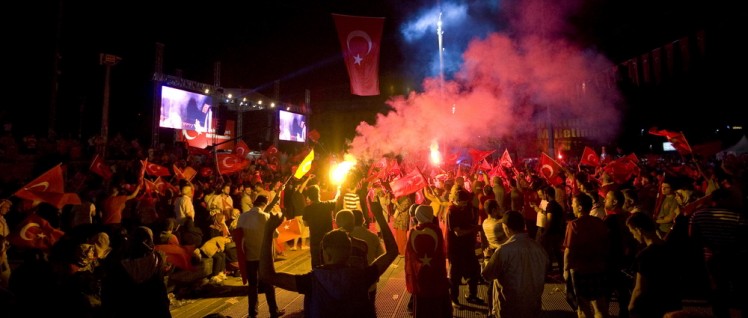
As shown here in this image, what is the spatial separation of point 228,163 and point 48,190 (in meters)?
6.25

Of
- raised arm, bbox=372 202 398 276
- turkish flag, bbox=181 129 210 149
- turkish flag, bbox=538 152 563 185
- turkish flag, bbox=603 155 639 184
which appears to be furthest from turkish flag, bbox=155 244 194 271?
turkish flag, bbox=181 129 210 149

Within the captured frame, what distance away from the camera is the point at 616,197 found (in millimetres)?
4895

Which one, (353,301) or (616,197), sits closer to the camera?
(353,301)

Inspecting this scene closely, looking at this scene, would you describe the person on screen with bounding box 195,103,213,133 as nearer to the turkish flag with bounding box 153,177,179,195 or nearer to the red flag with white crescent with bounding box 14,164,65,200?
the turkish flag with bounding box 153,177,179,195

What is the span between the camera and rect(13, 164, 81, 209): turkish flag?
18.8ft

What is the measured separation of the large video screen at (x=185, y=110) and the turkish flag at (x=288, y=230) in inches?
434

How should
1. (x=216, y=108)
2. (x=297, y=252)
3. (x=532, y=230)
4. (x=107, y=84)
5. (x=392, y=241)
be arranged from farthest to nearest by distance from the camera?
1. (x=216, y=108)
2. (x=107, y=84)
3. (x=297, y=252)
4. (x=532, y=230)
5. (x=392, y=241)

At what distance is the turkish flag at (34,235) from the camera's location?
15.5 ft

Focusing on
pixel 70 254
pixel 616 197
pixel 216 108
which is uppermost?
pixel 216 108

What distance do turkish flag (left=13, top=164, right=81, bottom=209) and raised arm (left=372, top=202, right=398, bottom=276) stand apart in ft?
18.5

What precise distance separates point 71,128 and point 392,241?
2286cm

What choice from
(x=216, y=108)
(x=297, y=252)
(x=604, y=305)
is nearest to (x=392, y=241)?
(x=604, y=305)

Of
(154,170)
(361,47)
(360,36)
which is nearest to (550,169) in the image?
(361,47)

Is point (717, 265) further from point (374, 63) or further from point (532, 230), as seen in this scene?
point (374, 63)
